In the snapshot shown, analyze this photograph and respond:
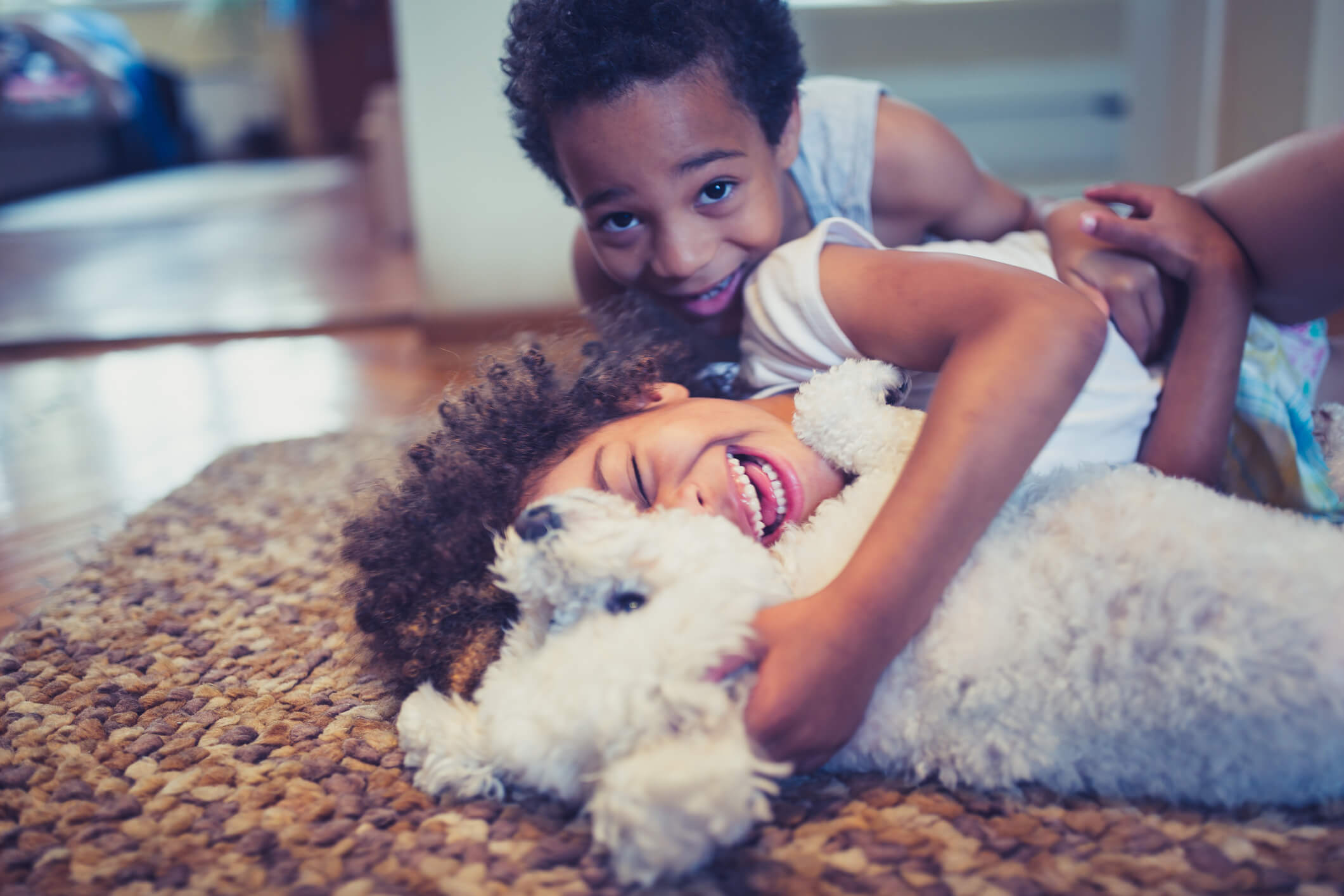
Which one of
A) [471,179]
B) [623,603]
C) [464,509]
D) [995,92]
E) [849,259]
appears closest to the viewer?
[623,603]

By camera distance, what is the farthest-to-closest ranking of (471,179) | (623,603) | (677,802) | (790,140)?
(471,179) < (790,140) < (623,603) < (677,802)

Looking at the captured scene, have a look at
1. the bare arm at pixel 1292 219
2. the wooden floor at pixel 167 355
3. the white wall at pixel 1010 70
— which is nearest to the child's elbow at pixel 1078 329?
the bare arm at pixel 1292 219

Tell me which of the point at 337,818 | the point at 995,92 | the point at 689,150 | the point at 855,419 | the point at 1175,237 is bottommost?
the point at 337,818

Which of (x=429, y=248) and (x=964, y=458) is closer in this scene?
(x=964, y=458)

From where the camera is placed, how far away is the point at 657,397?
81 cm

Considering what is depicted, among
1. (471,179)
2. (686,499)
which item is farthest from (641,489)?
(471,179)

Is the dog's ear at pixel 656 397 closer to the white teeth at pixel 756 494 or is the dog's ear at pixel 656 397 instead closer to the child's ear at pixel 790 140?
the white teeth at pixel 756 494

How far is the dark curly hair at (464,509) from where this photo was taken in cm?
69

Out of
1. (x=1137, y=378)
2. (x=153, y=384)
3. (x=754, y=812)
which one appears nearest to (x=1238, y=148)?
(x=1137, y=378)

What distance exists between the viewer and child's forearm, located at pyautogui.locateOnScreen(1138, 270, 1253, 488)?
0.85 m

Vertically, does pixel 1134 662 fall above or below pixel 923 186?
below

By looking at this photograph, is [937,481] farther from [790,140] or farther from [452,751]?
[790,140]

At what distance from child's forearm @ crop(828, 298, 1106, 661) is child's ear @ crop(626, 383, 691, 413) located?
0.77ft

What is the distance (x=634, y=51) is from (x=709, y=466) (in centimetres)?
40
